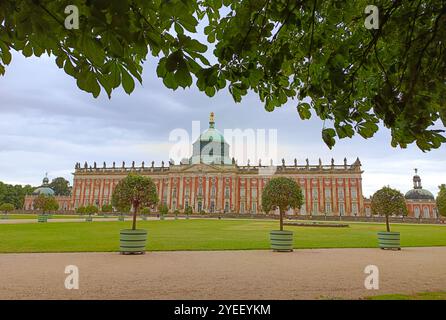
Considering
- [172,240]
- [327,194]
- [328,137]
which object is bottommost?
[172,240]

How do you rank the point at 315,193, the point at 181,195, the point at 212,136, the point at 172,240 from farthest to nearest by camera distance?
1. the point at 212,136
2. the point at 181,195
3. the point at 315,193
4. the point at 172,240

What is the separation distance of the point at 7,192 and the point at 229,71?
100506 mm

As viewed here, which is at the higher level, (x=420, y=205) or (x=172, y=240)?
(x=420, y=205)

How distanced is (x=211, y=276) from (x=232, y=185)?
70046 mm

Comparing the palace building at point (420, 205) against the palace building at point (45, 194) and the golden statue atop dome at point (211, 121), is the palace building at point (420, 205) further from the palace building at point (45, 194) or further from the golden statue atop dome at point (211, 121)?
the palace building at point (45, 194)

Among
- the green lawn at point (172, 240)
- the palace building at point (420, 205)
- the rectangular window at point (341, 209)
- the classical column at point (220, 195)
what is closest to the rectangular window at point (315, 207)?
the rectangular window at point (341, 209)

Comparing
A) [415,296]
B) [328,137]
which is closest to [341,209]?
[415,296]

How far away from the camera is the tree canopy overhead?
96.6 inches

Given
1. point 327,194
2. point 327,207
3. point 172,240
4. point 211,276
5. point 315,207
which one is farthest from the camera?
point 327,194

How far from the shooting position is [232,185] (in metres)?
78.1

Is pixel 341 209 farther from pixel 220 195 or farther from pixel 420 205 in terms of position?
pixel 220 195

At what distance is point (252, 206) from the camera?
77688 mm
